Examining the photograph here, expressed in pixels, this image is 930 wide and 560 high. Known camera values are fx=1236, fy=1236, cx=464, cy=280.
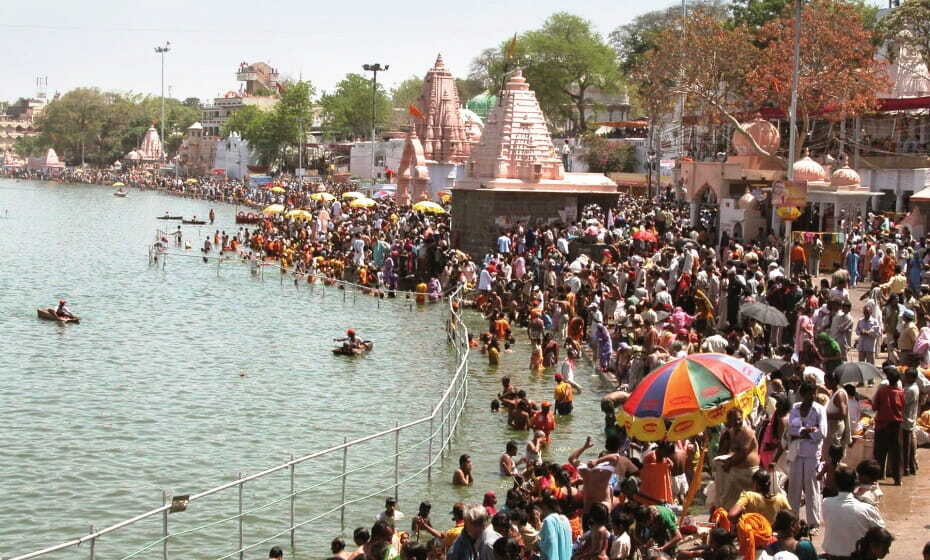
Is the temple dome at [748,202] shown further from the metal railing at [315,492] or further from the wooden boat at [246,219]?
the wooden boat at [246,219]

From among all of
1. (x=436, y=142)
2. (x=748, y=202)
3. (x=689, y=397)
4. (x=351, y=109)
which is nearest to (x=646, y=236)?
(x=748, y=202)

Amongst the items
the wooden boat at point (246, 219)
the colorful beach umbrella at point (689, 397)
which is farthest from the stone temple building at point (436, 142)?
the colorful beach umbrella at point (689, 397)

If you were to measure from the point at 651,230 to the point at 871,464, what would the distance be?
759 inches

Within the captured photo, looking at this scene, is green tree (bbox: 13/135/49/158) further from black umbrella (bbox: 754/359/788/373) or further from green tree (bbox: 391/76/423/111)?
black umbrella (bbox: 754/359/788/373)

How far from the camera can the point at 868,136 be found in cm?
3672

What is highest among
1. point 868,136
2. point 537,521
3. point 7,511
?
point 868,136

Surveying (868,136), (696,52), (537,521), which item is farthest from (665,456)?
(868,136)

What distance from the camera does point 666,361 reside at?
1384 centimetres

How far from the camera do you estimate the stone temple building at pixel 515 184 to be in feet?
104

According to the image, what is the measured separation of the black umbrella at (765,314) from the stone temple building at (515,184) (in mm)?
16327

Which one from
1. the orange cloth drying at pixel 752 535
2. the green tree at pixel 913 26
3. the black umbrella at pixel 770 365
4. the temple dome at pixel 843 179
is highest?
the green tree at pixel 913 26

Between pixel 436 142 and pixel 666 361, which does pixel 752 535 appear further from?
pixel 436 142

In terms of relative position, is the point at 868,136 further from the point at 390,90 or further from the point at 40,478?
the point at 390,90

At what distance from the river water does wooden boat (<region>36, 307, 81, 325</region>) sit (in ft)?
0.74
